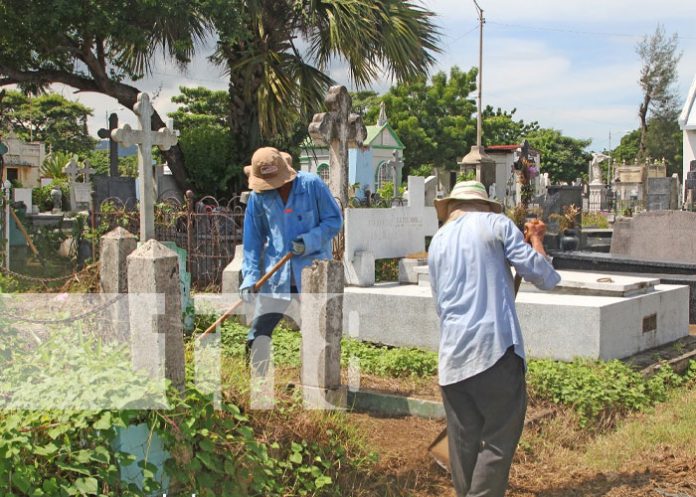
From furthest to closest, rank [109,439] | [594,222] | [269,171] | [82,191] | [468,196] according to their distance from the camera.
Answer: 1. [82,191]
2. [594,222]
3. [269,171]
4. [468,196]
5. [109,439]

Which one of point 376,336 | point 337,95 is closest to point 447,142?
point 337,95

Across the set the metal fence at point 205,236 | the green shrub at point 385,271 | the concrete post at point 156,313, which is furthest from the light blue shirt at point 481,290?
the metal fence at point 205,236

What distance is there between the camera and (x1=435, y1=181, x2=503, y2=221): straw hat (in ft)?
11.7

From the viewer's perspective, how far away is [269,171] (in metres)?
4.60

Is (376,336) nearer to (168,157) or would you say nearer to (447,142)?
(168,157)

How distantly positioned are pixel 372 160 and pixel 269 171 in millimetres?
29595

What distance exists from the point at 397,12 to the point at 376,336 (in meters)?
7.87

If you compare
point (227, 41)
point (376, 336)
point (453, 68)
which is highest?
point (453, 68)

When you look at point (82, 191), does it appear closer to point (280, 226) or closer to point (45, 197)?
point (45, 197)

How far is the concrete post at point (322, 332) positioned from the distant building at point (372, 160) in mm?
24159

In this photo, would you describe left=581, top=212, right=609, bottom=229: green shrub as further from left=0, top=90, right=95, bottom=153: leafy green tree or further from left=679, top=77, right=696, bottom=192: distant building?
left=0, top=90, right=95, bottom=153: leafy green tree

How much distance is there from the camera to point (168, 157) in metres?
13.7

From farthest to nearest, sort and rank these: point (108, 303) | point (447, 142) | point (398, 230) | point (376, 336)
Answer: point (447, 142), point (398, 230), point (376, 336), point (108, 303)

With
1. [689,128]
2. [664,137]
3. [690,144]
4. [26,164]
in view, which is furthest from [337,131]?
[664,137]
